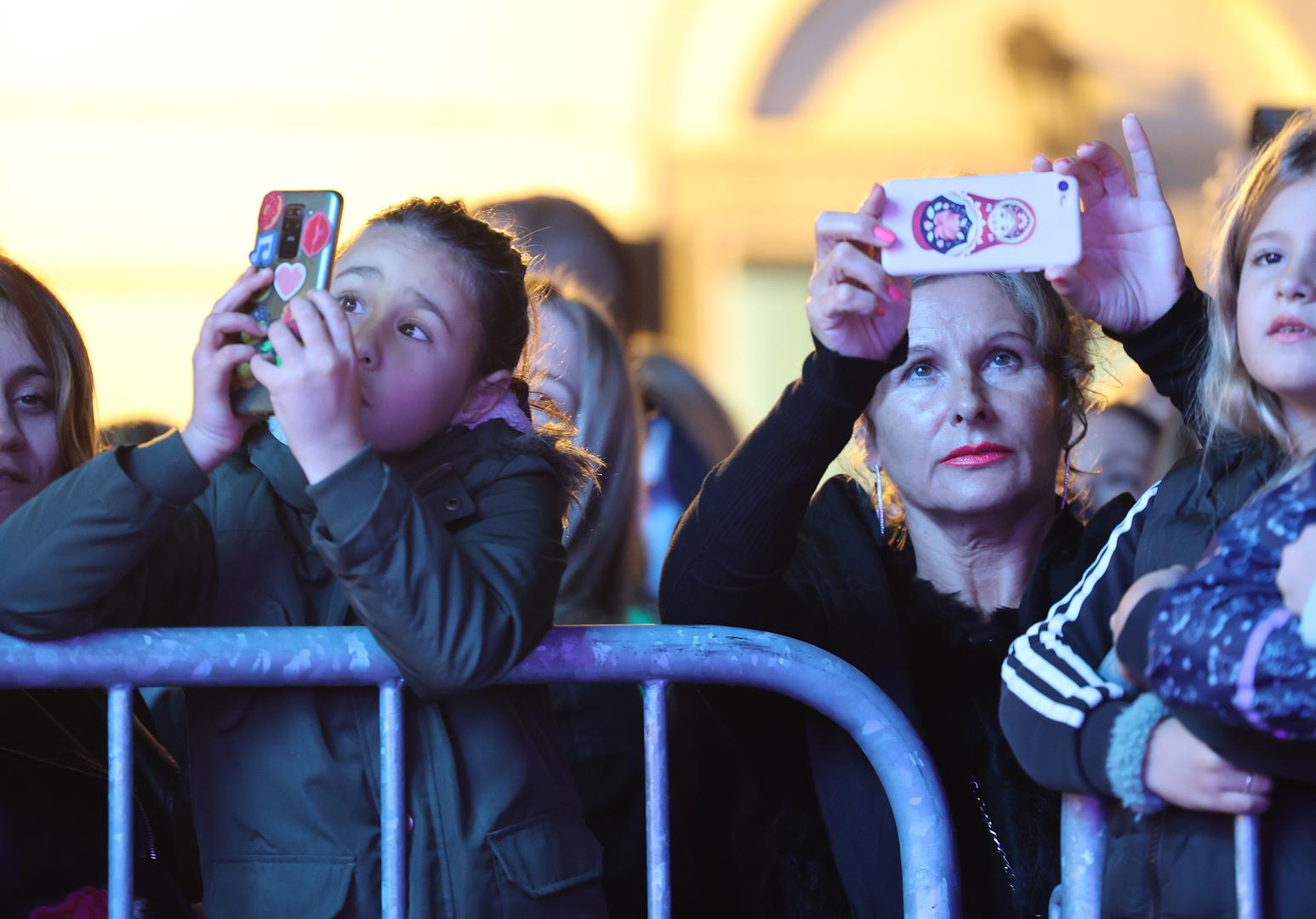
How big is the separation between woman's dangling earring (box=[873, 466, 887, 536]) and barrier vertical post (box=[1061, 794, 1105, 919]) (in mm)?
656

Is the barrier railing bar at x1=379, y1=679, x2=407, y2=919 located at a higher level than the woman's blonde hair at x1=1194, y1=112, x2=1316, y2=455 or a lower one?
lower

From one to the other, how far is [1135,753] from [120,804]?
1.02m

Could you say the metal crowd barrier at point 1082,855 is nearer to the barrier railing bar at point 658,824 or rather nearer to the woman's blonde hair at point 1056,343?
the barrier railing bar at point 658,824

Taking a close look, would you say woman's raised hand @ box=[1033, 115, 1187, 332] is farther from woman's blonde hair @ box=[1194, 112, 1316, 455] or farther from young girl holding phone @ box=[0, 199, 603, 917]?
young girl holding phone @ box=[0, 199, 603, 917]

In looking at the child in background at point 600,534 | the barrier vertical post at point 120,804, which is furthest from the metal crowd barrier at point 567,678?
the child in background at point 600,534

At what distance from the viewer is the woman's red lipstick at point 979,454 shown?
2.17m

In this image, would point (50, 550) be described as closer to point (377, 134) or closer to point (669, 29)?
point (377, 134)

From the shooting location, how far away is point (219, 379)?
5.63 ft

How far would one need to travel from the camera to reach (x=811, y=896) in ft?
6.81

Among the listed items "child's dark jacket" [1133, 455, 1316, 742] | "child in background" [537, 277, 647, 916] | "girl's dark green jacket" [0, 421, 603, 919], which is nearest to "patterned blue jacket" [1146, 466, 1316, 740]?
"child's dark jacket" [1133, 455, 1316, 742]

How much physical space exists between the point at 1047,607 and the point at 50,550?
1.21m

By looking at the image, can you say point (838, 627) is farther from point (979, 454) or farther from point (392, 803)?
point (392, 803)

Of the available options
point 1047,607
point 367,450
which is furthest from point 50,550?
point 1047,607

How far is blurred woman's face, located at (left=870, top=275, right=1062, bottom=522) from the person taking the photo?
217cm
